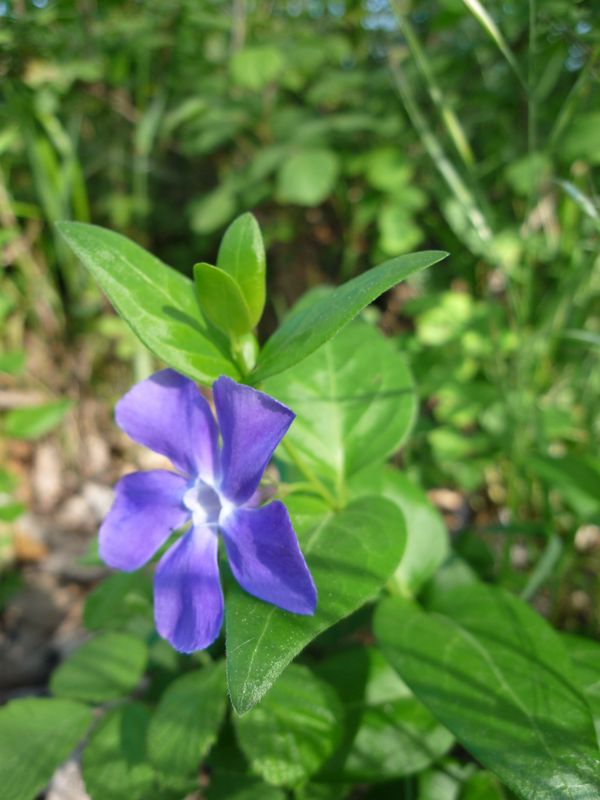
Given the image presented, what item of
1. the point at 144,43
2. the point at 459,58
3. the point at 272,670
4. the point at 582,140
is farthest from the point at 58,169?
the point at 272,670

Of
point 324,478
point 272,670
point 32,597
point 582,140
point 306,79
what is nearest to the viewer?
point 272,670

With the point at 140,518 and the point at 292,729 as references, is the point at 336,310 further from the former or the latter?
the point at 292,729

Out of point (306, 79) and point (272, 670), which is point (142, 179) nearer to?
point (306, 79)

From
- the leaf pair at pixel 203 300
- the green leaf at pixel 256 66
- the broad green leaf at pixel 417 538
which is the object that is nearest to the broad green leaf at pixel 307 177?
the green leaf at pixel 256 66

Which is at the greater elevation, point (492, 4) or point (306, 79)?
point (492, 4)

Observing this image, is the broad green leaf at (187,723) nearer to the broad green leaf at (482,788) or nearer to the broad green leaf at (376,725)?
the broad green leaf at (376,725)

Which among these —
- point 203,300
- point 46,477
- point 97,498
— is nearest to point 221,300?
point 203,300
